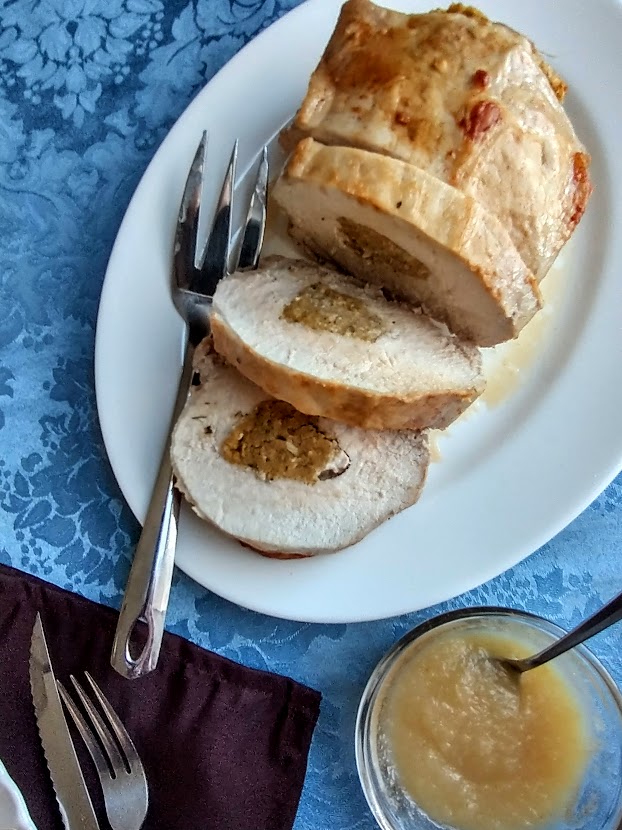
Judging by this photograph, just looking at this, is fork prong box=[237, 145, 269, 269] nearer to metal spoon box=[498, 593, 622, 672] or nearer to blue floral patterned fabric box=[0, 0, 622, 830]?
blue floral patterned fabric box=[0, 0, 622, 830]

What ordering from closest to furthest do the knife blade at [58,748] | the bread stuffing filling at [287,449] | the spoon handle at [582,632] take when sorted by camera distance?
1. the spoon handle at [582,632]
2. the knife blade at [58,748]
3. the bread stuffing filling at [287,449]

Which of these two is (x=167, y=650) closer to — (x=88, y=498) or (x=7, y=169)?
(x=88, y=498)

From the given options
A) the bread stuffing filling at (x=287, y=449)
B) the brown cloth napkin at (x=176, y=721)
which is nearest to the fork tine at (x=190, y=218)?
the bread stuffing filling at (x=287, y=449)

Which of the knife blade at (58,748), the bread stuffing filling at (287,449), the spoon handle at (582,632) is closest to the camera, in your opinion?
the spoon handle at (582,632)

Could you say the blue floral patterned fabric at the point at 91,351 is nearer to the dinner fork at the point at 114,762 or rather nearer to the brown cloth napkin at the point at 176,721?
the brown cloth napkin at the point at 176,721

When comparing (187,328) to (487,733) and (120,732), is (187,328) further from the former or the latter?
(487,733)

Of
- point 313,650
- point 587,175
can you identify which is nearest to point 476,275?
point 587,175

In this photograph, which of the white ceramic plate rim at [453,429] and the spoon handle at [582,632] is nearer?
the spoon handle at [582,632]
